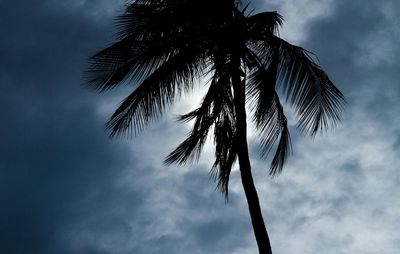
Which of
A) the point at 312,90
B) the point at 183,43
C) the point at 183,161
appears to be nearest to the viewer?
the point at 312,90

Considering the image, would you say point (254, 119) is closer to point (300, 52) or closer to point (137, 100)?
point (300, 52)

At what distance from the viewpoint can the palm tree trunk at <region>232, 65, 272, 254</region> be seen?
8.09m

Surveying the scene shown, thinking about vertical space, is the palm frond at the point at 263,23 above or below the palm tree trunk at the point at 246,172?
above

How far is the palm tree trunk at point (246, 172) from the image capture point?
319 inches

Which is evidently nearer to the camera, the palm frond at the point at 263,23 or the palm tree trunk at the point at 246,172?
the palm tree trunk at the point at 246,172

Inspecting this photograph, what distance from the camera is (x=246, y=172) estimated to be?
877cm

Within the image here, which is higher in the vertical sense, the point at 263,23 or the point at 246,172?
the point at 263,23

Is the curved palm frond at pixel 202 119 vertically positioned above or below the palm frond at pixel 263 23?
below

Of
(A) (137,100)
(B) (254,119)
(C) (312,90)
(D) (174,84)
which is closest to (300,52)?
(C) (312,90)

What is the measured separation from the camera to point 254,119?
1018 cm

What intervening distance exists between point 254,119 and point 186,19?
2.30 m

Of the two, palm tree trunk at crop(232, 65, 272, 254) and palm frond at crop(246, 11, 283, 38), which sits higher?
palm frond at crop(246, 11, 283, 38)

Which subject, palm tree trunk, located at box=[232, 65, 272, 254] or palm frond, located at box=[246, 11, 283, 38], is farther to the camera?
palm frond, located at box=[246, 11, 283, 38]

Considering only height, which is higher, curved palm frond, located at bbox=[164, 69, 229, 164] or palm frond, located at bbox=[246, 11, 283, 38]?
palm frond, located at bbox=[246, 11, 283, 38]
